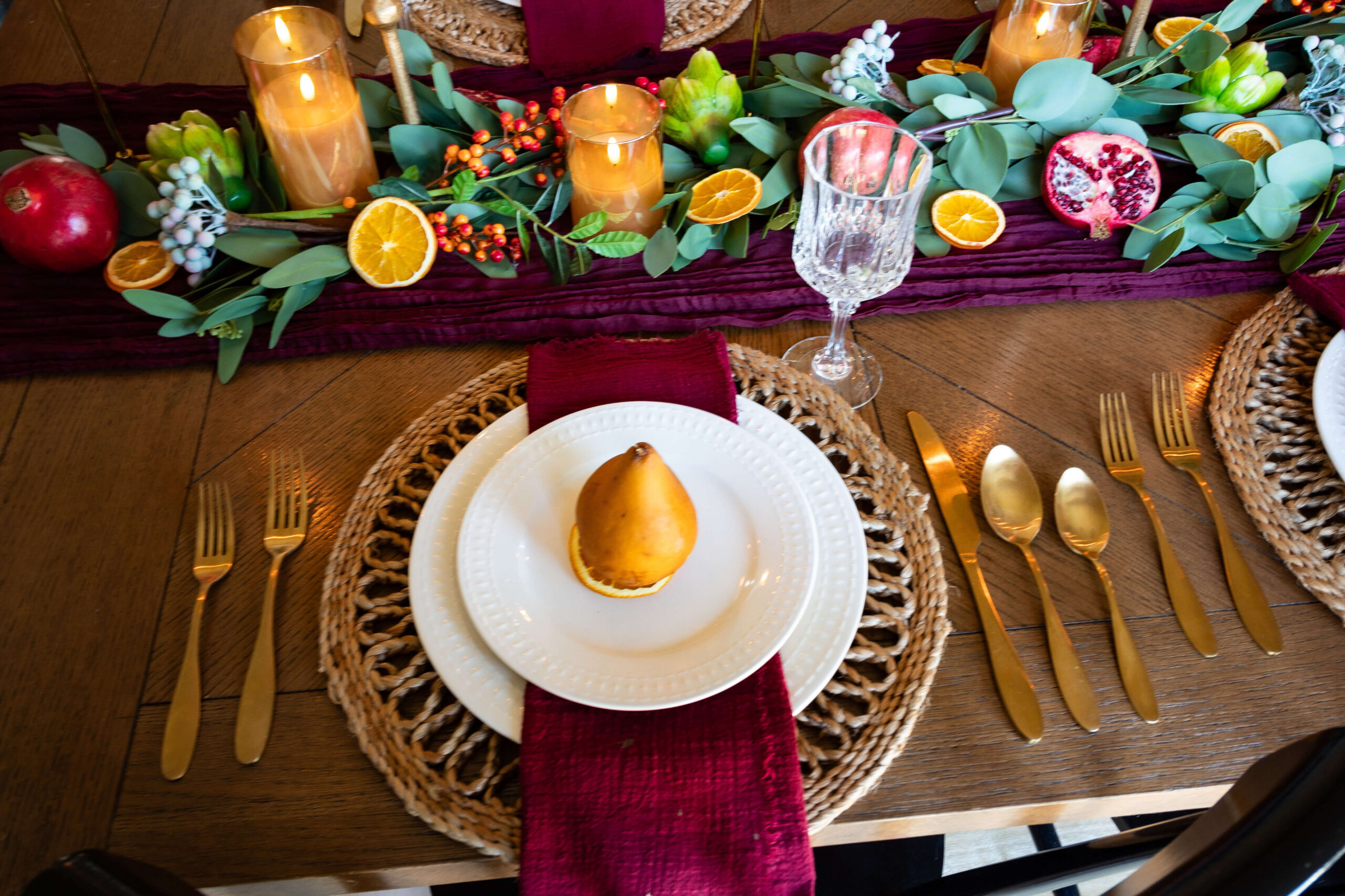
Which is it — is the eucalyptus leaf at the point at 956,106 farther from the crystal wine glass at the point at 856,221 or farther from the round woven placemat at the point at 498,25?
the round woven placemat at the point at 498,25

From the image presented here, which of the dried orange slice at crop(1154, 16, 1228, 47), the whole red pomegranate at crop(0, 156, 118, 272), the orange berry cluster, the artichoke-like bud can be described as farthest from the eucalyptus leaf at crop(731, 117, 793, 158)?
the whole red pomegranate at crop(0, 156, 118, 272)

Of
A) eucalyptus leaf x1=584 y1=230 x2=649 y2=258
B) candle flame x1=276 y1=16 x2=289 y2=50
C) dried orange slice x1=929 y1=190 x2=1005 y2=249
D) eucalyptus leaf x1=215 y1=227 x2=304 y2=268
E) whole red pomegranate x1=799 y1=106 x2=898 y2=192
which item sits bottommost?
dried orange slice x1=929 y1=190 x2=1005 y2=249

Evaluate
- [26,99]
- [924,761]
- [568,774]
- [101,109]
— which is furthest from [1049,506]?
[26,99]

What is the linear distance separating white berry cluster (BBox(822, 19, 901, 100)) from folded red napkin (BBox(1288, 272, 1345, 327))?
0.41 m

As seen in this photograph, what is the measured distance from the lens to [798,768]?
0.46 metres

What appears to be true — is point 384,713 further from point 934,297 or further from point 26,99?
point 26,99

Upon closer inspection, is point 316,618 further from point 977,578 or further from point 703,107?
point 703,107

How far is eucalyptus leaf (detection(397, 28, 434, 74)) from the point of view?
2.82ft

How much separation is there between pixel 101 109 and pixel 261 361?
1.12 feet

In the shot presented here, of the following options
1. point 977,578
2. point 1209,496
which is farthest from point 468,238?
point 1209,496

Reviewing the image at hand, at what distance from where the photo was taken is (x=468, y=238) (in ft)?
2.53

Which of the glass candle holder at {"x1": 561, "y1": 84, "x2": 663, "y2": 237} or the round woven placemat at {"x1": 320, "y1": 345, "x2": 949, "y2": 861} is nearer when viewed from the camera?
the round woven placemat at {"x1": 320, "y1": 345, "x2": 949, "y2": 861}

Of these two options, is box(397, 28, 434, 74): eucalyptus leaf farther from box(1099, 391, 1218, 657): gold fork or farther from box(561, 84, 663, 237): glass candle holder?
box(1099, 391, 1218, 657): gold fork

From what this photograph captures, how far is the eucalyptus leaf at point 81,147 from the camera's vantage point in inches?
31.8
